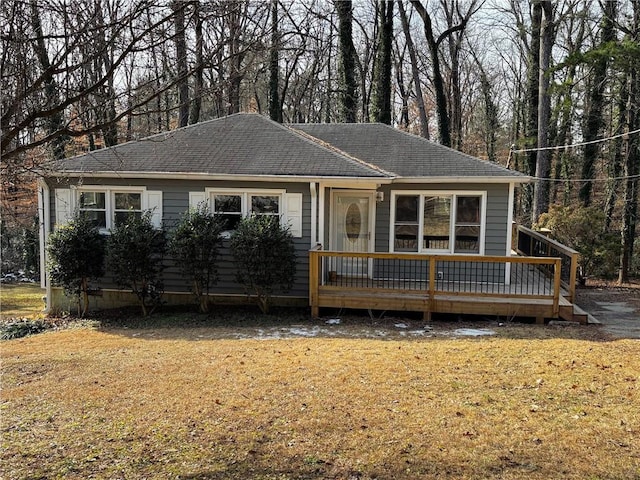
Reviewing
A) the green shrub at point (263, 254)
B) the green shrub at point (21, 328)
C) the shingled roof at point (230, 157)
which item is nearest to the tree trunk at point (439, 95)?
the shingled roof at point (230, 157)

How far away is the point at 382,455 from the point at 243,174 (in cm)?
741

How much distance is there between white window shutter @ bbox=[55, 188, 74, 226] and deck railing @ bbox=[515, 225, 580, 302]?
10.7 m

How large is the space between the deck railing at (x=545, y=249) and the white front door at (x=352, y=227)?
4212mm

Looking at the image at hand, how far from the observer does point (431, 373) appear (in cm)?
580

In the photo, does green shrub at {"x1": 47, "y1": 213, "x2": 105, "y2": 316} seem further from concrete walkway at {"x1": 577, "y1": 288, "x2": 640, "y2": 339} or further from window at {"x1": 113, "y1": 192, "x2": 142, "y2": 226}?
concrete walkway at {"x1": 577, "y1": 288, "x2": 640, "y2": 339}

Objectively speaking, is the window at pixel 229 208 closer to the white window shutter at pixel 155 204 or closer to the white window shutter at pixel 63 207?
the white window shutter at pixel 155 204

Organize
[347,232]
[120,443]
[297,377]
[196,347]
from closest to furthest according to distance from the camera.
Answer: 1. [120,443]
2. [297,377]
3. [196,347]
4. [347,232]

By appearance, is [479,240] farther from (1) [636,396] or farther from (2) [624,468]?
(2) [624,468]

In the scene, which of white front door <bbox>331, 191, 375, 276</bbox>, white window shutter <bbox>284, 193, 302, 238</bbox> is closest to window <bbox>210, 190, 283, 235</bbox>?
white window shutter <bbox>284, 193, 302, 238</bbox>

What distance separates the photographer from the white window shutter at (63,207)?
10859mm

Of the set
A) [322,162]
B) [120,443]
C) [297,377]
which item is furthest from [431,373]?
[322,162]

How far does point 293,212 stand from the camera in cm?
1042

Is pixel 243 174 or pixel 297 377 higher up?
pixel 243 174

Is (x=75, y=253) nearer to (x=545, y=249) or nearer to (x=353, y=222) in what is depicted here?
(x=353, y=222)
